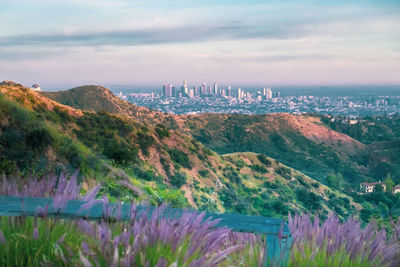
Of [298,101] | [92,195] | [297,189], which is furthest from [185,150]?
[298,101]

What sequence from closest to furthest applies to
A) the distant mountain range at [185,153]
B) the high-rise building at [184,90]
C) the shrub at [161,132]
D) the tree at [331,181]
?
the distant mountain range at [185,153], the shrub at [161,132], the tree at [331,181], the high-rise building at [184,90]

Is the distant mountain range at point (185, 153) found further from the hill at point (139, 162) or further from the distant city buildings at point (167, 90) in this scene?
the distant city buildings at point (167, 90)

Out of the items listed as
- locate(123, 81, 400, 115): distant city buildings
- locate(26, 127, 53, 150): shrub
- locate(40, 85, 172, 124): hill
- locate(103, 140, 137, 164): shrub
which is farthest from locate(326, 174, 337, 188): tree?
locate(123, 81, 400, 115): distant city buildings

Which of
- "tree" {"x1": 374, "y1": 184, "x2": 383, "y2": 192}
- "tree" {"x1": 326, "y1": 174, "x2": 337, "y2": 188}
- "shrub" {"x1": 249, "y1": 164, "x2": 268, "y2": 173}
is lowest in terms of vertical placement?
"tree" {"x1": 374, "y1": 184, "x2": 383, "y2": 192}

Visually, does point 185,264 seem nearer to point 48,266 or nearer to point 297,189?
point 48,266

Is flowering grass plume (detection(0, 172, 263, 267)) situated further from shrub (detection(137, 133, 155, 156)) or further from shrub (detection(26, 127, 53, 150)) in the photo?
shrub (detection(137, 133, 155, 156))

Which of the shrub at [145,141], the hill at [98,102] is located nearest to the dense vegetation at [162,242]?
the shrub at [145,141]
